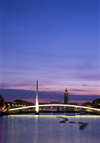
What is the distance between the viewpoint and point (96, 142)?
70.4 feet

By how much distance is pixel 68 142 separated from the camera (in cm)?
2119

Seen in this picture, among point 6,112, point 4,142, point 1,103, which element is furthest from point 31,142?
point 1,103

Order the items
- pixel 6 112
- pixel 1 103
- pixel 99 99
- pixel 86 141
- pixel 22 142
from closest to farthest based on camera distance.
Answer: pixel 22 142 → pixel 86 141 → pixel 6 112 → pixel 1 103 → pixel 99 99

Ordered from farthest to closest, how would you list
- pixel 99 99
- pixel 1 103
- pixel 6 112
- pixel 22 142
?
pixel 99 99 < pixel 1 103 < pixel 6 112 < pixel 22 142

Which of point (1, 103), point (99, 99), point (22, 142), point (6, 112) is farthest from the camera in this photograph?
point (99, 99)

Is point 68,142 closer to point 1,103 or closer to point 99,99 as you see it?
point 1,103

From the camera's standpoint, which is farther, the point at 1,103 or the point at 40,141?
the point at 1,103

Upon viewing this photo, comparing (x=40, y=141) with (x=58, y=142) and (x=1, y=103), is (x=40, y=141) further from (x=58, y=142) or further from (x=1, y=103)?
(x=1, y=103)

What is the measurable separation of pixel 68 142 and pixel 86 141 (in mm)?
1683

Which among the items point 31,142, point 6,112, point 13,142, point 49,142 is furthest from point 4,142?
point 6,112

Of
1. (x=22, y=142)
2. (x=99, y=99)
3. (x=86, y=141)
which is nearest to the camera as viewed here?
(x=22, y=142)

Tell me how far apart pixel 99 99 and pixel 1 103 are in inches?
1863

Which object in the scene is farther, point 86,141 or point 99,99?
point 99,99

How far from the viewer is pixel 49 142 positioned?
68.6 ft
